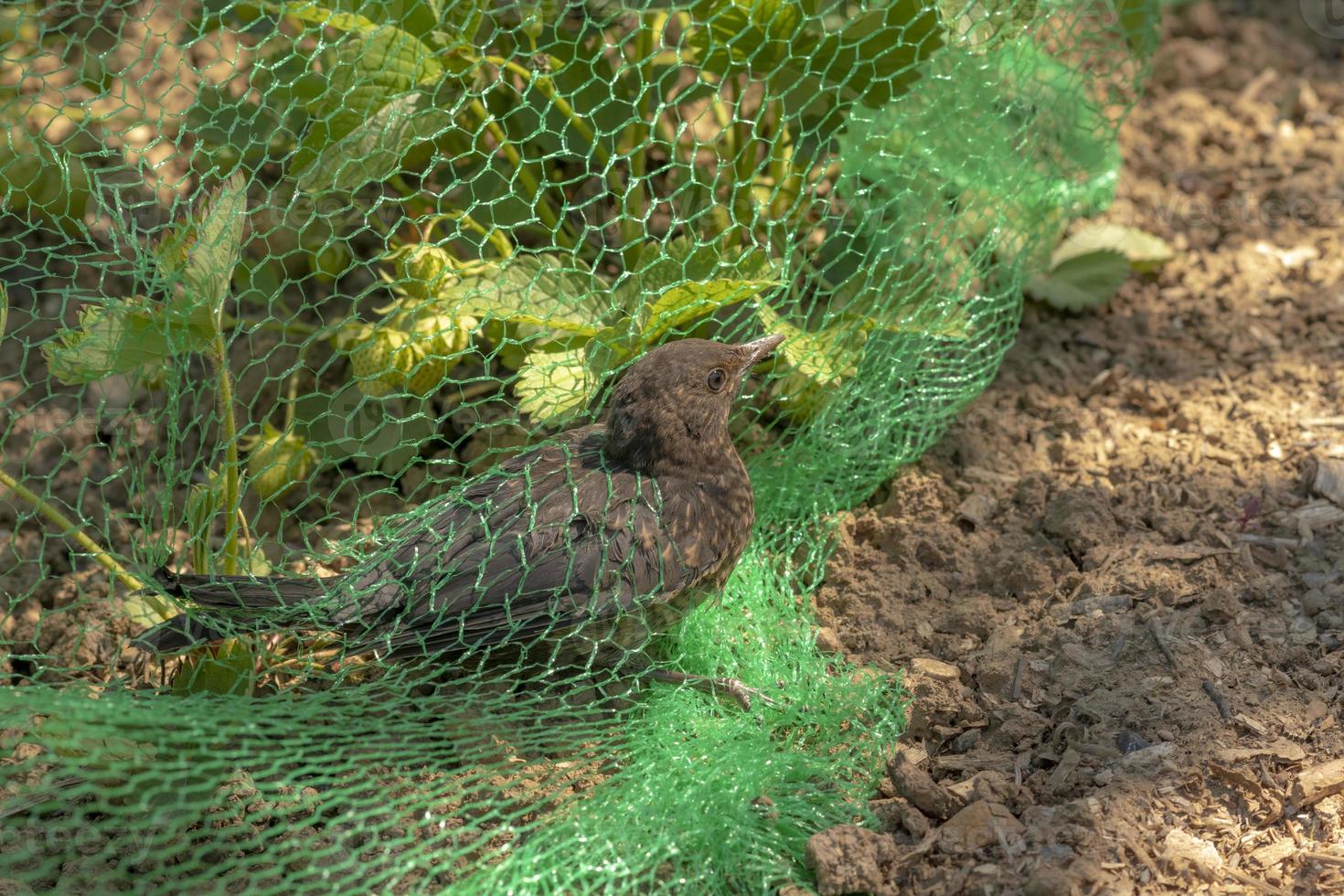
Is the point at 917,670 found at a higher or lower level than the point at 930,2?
lower

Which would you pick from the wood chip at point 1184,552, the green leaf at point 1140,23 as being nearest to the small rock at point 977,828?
the wood chip at point 1184,552

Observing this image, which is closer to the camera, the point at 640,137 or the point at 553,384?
the point at 553,384

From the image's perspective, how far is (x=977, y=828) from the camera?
275cm

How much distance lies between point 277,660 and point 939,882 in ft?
5.35

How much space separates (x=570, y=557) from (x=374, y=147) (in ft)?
3.61

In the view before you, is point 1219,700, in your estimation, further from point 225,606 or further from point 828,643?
point 225,606

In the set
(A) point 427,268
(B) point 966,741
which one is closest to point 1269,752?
(B) point 966,741

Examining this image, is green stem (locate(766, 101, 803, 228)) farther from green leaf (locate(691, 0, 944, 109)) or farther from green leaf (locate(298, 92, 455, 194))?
green leaf (locate(298, 92, 455, 194))

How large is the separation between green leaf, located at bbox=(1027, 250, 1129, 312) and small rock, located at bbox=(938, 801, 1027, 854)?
2.16 meters

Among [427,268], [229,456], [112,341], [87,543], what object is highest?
[427,268]

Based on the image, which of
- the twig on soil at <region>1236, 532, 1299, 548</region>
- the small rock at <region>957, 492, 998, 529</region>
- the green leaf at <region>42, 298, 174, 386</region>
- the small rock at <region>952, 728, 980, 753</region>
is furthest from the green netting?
the twig on soil at <region>1236, 532, 1299, 548</region>

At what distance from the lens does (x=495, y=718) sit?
2.95 metres

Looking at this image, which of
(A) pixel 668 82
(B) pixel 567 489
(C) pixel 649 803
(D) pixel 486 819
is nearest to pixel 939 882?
(C) pixel 649 803

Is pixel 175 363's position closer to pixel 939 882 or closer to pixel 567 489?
pixel 567 489
